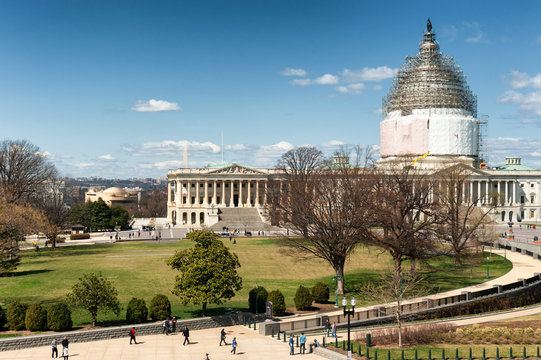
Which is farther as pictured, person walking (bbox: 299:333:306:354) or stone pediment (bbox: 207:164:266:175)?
stone pediment (bbox: 207:164:266:175)

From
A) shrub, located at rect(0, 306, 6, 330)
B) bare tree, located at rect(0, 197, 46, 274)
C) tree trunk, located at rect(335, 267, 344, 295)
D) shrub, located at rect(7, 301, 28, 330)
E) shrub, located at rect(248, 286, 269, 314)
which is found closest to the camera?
shrub, located at rect(7, 301, 28, 330)

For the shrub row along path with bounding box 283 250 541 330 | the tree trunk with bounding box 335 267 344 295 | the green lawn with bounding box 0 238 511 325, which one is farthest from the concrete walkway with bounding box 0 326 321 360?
the tree trunk with bounding box 335 267 344 295

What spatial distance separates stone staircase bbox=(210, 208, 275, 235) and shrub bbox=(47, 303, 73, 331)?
68219 millimetres

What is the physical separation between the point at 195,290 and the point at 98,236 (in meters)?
67.1

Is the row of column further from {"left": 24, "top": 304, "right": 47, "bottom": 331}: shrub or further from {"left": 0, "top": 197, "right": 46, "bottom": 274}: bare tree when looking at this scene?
{"left": 24, "top": 304, "right": 47, "bottom": 331}: shrub

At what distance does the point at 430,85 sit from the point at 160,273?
3723 inches

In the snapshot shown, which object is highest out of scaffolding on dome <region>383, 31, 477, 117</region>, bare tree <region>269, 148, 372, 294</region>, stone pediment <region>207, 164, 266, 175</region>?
scaffolding on dome <region>383, 31, 477, 117</region>

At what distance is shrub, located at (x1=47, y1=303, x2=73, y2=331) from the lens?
33.5 meters

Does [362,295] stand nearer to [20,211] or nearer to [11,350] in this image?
[11,350]

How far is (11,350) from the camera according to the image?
31094 mm

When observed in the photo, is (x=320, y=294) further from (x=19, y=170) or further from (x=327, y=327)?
(x=19, y=170)

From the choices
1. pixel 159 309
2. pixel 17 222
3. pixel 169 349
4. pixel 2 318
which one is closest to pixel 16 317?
pixel 2 318

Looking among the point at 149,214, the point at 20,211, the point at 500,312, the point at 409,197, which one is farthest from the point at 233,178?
the point at 500,312

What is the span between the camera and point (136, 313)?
3522cm
